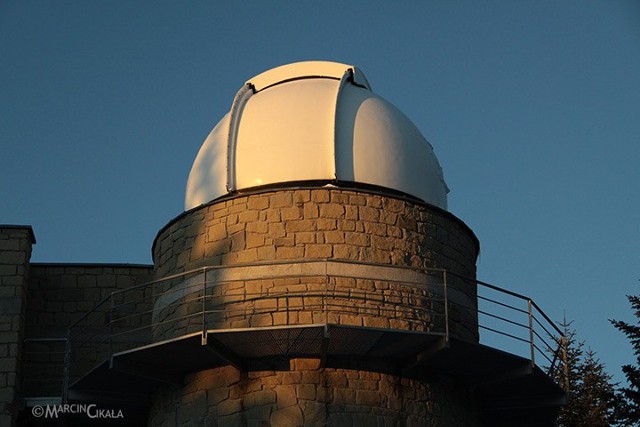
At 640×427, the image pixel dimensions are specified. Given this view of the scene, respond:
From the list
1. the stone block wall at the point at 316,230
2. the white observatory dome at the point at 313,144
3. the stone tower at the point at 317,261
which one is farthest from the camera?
the white observatory dome at the point at 313,144

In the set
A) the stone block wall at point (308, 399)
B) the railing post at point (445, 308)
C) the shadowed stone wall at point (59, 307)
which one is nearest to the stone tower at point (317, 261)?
the stone block wall at point (308, 399)

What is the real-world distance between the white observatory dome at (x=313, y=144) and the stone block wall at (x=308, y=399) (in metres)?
2.69

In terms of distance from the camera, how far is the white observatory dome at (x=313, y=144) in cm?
1828

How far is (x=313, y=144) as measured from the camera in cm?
1830

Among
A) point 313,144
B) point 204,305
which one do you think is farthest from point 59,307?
point 313,144

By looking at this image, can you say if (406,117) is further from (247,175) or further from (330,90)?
(247,175)

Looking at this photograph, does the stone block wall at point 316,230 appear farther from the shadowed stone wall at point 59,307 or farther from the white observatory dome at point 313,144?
the shadowed stone wall at point 59,307

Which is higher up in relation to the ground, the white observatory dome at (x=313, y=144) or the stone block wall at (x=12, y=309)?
the white observatory dome at (x=313, y=144)

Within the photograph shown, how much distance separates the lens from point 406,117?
785 inches

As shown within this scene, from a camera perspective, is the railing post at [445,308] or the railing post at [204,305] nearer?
the railing post at [204,305]

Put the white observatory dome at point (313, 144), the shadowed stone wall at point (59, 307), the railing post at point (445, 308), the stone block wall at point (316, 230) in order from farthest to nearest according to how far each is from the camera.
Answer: the shadowed stone wall at point (59, 307)
the white observatory dome at point (313, 144)
the stone block wall at point (316, 230)
the railing post at point (445, 308)

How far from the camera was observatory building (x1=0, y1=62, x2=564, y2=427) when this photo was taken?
17.0 metres

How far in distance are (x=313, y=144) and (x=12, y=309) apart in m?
5.38

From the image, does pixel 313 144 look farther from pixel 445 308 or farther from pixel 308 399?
pixel 308 399
